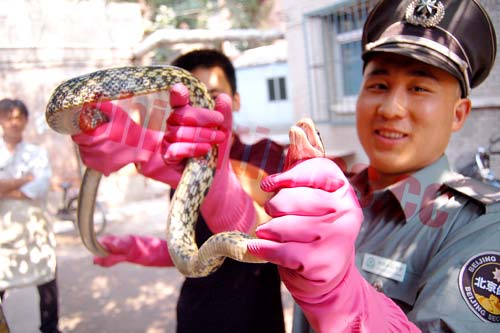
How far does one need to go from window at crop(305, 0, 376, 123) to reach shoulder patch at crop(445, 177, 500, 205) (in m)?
5.06

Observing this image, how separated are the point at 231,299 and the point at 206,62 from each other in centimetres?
111

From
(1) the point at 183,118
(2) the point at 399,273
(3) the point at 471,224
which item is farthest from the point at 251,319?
(3) the point at 471,224

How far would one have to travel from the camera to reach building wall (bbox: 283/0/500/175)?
13.6 feet

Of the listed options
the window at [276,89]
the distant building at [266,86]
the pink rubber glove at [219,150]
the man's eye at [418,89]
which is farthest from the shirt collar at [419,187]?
the window at [276,89]

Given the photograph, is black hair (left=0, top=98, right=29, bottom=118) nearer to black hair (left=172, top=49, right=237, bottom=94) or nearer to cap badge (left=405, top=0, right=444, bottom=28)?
black hair (left=172, top=49, right=237, bottom=94)

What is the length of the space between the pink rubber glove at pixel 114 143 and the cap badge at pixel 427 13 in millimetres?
1004

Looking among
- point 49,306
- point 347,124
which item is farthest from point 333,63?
point 49,306

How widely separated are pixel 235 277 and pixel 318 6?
17.7 feet

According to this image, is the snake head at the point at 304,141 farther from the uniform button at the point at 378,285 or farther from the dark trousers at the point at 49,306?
the dark trousers at the point at 49,306

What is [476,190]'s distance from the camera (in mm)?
1141

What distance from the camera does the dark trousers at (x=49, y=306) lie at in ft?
11.0

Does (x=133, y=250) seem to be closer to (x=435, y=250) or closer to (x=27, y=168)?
(x=435, y=250)

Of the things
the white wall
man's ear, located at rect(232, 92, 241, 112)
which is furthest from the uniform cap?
the white wall

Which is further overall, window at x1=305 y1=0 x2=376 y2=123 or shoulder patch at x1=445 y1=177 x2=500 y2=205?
window at x1=305 y1=0 x2=376 y2=123
